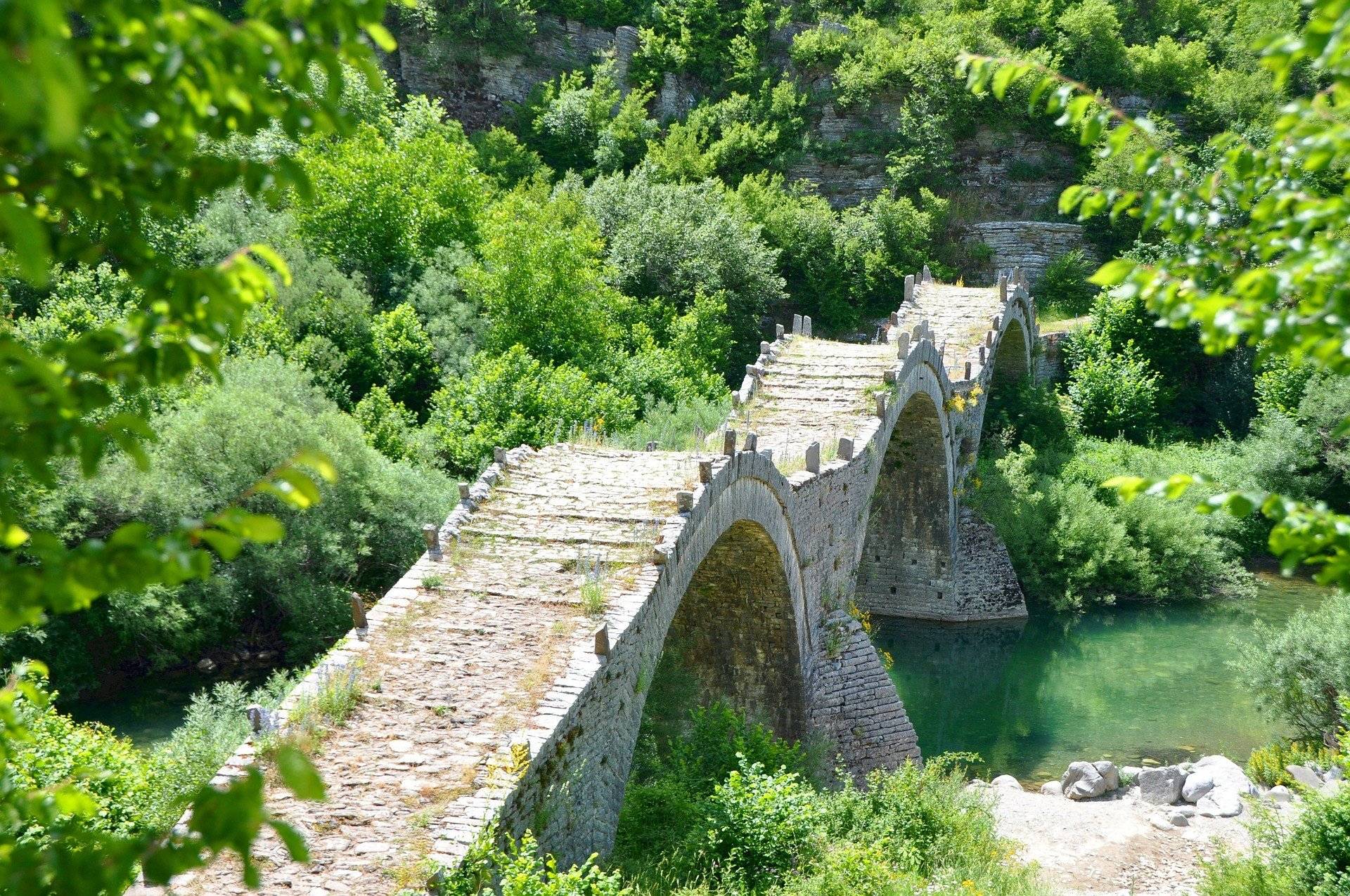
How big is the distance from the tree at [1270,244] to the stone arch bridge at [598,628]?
506 cm

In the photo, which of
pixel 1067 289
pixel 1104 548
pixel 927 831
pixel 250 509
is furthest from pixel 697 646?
pixel 1067 289

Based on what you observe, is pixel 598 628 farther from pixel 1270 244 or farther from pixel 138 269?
pixel 138 269

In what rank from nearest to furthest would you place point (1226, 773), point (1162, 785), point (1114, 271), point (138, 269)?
point (138, 269) < point (1114, 271) < point (1162, 785) < point (1226, 773)

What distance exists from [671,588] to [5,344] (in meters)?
8.37

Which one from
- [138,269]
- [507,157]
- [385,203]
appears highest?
[507,157]

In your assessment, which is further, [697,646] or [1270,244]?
[697,646]

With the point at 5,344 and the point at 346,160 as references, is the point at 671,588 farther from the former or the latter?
the point at 346,160

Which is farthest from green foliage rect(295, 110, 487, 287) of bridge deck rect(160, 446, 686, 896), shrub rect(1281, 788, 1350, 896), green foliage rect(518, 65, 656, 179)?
shrub rect(1281, 788, 1350, 896)

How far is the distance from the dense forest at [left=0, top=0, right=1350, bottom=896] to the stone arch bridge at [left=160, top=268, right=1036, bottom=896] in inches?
30.9

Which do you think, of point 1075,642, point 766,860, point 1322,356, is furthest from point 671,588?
point 1075,642

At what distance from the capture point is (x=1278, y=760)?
52.6 feet

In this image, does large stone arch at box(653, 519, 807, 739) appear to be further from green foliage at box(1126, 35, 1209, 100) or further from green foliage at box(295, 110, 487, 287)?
green foliage at box(1126, 35, 1209, 100)

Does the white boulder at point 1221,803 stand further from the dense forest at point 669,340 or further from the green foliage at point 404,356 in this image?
the green foliage at point 404,356

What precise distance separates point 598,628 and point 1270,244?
6.10 metres
